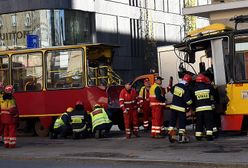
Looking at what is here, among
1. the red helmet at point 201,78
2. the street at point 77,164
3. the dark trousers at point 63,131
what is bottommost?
the street at point 77,164

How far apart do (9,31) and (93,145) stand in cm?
2342

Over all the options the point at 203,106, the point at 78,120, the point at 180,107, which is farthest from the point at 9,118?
the point at 203,106

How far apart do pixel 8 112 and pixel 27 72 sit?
13.5 feet

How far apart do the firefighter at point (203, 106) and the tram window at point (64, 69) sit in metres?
5.11

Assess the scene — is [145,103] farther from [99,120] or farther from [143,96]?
[99,120]

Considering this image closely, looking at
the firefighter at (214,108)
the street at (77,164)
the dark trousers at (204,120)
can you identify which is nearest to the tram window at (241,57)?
the firefighter at (214,108)

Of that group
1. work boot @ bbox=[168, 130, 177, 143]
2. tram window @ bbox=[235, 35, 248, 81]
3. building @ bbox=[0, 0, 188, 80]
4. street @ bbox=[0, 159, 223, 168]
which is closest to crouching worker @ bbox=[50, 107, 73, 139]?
work boot @ bbox=[168, 130, 177, 143]

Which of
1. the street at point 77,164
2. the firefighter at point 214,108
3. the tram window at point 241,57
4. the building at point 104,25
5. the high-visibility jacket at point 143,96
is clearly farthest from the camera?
the building at point 104,25

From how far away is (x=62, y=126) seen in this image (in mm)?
18500

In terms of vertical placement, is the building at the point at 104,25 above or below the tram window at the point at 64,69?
above

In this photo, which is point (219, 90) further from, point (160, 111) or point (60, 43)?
point (60, 43)

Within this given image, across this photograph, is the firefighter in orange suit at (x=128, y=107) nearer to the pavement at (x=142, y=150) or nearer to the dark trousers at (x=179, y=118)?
the pavement at (x=142, y=150)

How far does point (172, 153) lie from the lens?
1328 cm

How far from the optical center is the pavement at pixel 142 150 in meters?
12.0
